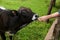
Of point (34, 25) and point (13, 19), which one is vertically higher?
point (13, 19)

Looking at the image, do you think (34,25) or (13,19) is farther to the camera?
(34,25)

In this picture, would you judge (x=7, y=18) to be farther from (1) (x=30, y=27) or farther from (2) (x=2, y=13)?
(1) (x=30, y=27)

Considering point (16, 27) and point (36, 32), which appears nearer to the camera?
point (16, 27)

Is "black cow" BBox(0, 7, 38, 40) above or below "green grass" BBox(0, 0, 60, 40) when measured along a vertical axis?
above

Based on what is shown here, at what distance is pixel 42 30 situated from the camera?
659 centimetres

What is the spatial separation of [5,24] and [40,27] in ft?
6.31

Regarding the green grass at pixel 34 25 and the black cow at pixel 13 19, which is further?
the green grass at pixel 34 25

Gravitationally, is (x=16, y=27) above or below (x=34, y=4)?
above

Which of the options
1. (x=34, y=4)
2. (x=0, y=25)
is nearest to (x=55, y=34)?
(x=0, y=25)

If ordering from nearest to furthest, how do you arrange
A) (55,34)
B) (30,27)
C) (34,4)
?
1. (55,34)
2. (30,27)
3. (34,4)

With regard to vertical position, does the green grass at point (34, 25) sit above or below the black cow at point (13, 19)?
below

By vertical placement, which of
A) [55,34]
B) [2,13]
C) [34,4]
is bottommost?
[34,4]

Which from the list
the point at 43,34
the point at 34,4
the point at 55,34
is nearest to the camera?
the point at 55,34

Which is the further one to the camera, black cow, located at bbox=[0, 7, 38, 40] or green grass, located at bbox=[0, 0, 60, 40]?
green grass, located at bbox=[0, 0, 60, 40]
